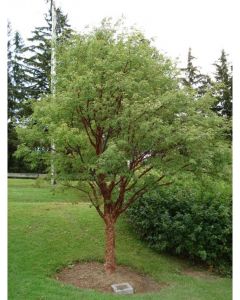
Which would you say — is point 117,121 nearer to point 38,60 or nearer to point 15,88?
point 38,60

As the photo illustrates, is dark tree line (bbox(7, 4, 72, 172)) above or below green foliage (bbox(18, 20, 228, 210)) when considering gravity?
above

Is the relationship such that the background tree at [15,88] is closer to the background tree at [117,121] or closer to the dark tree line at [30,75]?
the dark tree line at [30,75]

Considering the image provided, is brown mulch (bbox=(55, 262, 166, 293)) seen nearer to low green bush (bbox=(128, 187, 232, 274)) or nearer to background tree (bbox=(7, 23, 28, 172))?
low green bush (bbox=(128, 187, 232, 274))

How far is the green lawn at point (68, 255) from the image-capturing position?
5344 millimetres

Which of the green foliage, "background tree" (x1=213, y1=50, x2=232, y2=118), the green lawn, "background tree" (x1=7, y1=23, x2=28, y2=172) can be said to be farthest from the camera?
"background tree" (x1=213, y1=50, x2=232, y2=118)

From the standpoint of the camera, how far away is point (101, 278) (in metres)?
6.01

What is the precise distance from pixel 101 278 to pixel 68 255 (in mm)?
979

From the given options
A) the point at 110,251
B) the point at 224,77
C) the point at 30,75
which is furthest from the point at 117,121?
the point at 224,77

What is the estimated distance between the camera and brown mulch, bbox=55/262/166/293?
577 cm

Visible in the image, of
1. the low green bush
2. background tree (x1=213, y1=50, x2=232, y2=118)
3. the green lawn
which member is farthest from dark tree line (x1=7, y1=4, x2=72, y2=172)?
the low green bush

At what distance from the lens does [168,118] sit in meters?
5.84

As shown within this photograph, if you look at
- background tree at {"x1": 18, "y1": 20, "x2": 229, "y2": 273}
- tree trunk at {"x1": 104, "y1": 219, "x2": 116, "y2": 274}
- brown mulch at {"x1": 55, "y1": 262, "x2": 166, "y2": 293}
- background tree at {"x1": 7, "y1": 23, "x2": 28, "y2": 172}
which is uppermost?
background tree at {"x1": 7, "y1": 23, "x2": 28, "y2": 172}

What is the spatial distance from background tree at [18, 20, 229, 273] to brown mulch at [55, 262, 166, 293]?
234 mm

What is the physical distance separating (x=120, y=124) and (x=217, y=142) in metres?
1.59
